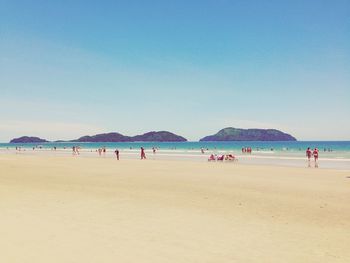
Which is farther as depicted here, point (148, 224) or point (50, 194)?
point (50, 194)

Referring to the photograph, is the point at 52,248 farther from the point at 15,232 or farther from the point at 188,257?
the point at 188,257

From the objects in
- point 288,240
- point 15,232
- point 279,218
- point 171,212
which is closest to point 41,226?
point 15,232

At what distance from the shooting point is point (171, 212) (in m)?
10.9

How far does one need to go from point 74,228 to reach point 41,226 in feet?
2.78

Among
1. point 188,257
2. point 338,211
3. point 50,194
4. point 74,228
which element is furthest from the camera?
point 50,194

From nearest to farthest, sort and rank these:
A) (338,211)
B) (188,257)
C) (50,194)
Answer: (188,257) < (338,211) < (50,194)

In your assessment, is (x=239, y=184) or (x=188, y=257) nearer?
(x=188, y=257)

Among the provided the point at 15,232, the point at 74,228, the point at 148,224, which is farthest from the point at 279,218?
the point at 15,232

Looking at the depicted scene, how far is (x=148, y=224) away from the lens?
9266 mm

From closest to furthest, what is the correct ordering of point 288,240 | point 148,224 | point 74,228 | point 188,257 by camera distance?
1. point 188,257
2. point 288,240
3. point 74,228
4. point 148,224

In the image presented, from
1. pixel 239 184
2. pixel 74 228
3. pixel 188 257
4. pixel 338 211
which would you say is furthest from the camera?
pixel 239 184

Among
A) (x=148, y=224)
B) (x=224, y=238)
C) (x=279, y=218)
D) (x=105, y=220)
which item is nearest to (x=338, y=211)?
(x=279, y=218)

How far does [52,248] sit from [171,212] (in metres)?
4.55

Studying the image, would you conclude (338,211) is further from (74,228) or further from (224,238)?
(74,228)
